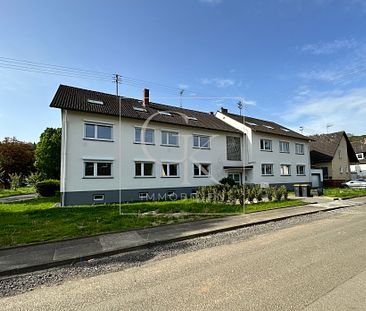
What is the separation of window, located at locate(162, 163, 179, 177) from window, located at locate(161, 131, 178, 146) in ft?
5.97

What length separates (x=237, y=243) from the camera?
7.57 m

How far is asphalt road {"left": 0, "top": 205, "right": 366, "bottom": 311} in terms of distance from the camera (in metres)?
3.86

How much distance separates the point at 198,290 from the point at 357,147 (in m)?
61.5

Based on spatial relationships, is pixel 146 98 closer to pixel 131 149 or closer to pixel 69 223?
pixel 131 149

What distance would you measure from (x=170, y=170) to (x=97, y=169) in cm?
641

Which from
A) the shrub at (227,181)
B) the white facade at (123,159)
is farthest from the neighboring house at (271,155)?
the white facade at (123,159)

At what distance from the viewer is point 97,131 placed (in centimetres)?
1873

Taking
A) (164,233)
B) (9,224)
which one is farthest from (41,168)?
(164,233)

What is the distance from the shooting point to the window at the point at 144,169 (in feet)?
66.9

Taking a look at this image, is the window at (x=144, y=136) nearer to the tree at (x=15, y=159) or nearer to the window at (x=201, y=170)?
the window at (x=201, y=170)

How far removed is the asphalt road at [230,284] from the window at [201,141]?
701 inches

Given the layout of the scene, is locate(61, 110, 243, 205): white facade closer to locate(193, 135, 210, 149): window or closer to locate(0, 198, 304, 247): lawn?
locate(193, 135, 210, 149): window

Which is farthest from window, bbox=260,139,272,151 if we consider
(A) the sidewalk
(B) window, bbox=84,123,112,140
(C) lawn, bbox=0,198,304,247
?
(A) the sidewalk

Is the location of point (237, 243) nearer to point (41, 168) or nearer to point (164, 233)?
point (164, 233)
